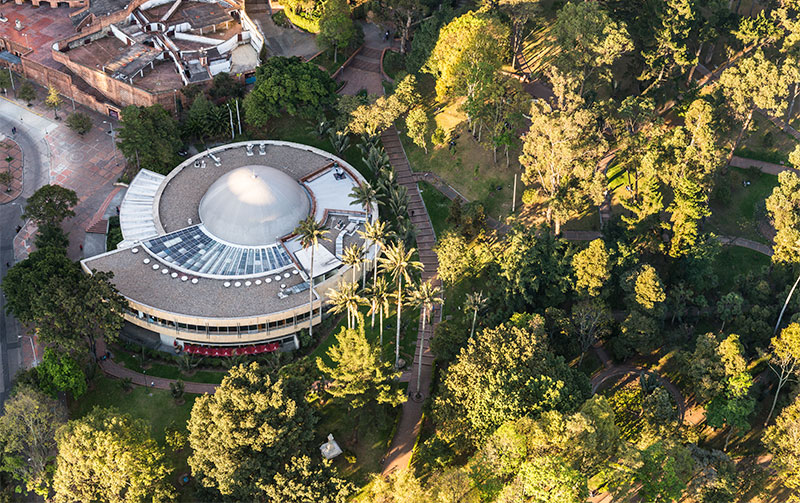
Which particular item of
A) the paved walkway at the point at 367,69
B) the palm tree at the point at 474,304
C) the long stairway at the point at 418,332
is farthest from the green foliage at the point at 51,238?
the palm tree at the point at 474,304

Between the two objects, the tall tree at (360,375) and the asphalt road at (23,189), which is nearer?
the tall tree at (360,375)

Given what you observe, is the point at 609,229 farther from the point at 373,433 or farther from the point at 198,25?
the point at 198,25

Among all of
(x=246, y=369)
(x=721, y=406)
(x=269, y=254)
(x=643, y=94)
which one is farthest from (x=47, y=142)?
(x=721, y=406)

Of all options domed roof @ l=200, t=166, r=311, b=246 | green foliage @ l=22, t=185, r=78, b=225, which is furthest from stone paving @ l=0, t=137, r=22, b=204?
domed roof @ l=200, t=166, r=311, b=246

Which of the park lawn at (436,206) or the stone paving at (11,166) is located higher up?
the park lawn at (436,206)

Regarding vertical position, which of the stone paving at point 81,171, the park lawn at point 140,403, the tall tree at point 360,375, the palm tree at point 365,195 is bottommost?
the park lawn at point 140,403

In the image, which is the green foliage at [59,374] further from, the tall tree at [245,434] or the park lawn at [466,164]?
the park lawn at [466,164]

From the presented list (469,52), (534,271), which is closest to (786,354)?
(534,271)

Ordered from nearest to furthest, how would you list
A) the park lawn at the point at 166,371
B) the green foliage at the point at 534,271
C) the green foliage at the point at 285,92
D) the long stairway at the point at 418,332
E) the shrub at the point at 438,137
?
the long stairway at the point at 418,332, the park lawn at the point at 166,371, the green foliage at the point at 534,271, the shrub at the point at 438,137, the green foliage at the point at 285,92
